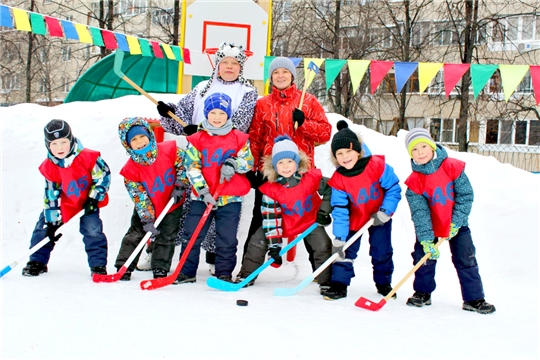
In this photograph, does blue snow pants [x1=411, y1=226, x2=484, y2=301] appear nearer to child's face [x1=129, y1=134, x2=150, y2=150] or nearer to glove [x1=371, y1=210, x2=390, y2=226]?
glove [x1=371, y1=210, x2=390, y2=226]

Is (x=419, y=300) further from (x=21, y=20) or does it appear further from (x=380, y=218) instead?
(x=21, y=20)

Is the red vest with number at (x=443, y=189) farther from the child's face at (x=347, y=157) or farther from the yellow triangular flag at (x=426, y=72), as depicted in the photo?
the yellow triangular flag at (x=426, y=72)

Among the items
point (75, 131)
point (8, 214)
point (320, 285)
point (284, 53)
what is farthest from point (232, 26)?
point (284, 53)

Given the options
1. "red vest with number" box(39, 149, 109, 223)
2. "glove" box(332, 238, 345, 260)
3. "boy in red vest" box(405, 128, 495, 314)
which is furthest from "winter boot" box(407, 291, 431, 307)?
"red vest with number" box(39, 149, 109, 223)

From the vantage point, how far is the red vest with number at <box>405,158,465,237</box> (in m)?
3.55

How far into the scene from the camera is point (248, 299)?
11.6 ft

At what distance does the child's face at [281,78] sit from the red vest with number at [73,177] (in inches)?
59.6

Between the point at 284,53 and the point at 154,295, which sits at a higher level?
the point at 284,53

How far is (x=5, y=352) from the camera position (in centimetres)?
245

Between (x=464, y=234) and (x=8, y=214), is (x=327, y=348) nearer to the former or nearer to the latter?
(x=464, y=234)

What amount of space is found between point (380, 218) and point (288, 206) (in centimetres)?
69

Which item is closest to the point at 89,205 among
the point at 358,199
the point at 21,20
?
the point at 358,199

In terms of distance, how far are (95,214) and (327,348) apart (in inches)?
90.8

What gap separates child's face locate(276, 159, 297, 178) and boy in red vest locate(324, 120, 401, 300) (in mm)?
298
